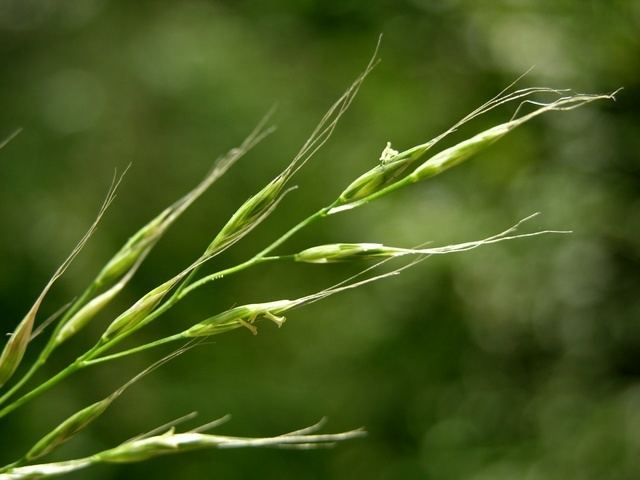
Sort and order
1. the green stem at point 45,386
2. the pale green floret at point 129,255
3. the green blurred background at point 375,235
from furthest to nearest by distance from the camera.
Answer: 1. the green blurred background at point 375,235
2. the pale green floret at point 129,255
3. the green stem at point 45,386

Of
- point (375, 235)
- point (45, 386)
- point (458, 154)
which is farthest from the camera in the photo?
point (375, 235)

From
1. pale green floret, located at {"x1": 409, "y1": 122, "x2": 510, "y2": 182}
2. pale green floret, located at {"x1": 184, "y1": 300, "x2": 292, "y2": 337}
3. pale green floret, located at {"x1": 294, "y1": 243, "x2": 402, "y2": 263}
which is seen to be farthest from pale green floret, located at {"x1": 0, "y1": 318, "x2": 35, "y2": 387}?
pale green floret, located at {"x1": 409, "y1": 122, "x2": 510, "y2": 182}

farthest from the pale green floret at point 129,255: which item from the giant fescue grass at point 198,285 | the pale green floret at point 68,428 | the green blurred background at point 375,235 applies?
the green blurred background at point 375,235

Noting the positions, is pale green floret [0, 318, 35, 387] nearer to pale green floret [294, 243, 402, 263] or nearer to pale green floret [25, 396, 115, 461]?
pale green floret [25, 396, 115, 461]

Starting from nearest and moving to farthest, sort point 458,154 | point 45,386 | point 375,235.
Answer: point 45,386
point 458,154
point 375,235

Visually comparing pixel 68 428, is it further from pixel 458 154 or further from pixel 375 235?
pixel 375 235

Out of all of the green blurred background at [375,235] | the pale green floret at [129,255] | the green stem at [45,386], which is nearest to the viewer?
the green stem at [45,386]

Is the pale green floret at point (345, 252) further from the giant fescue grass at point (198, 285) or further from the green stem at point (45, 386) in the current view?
the green stem at point (45, 386)

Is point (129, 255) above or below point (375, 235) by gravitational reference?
above

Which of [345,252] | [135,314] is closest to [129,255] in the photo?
[135,314]

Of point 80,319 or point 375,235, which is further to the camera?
point 375,235
